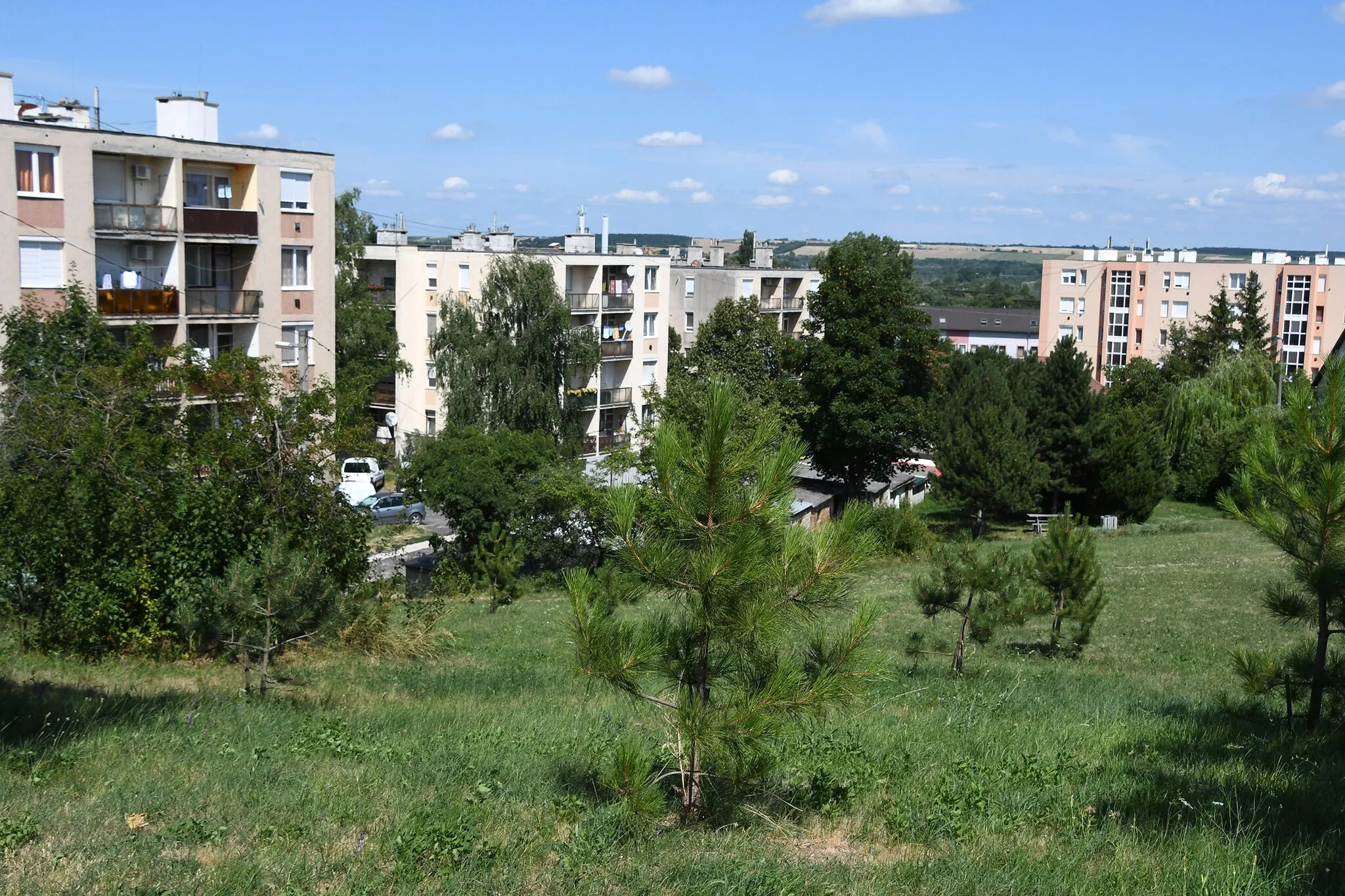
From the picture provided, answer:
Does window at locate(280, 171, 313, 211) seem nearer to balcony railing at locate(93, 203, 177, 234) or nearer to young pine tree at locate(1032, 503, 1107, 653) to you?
balcony railing at locate(93, 203, 177, 234)

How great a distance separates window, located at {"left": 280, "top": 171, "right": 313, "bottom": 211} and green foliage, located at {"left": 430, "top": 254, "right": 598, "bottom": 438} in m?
9.98

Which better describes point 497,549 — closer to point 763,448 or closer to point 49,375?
point 49,375

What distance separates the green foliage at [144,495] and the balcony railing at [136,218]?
49.1 feet

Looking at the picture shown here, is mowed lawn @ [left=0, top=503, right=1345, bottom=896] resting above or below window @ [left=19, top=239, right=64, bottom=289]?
below

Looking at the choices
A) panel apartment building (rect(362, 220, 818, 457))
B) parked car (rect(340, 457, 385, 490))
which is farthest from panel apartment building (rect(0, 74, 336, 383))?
panel apartment building (rect(362, 220, 818, 457))

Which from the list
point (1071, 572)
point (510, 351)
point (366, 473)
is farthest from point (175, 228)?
point (1071, 572)

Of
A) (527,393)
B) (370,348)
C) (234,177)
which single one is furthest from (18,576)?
(370,348)

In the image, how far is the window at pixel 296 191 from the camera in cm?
3316

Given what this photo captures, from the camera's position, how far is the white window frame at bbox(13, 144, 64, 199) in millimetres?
27500

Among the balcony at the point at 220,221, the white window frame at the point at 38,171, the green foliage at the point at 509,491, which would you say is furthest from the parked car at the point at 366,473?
the white window frame at the point at 38,171

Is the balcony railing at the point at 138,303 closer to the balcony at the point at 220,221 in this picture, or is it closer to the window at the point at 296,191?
the balcony at the point at 220,221

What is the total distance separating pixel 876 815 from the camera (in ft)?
24.4

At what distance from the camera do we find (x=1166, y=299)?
8638cm

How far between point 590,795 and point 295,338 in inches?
1136
